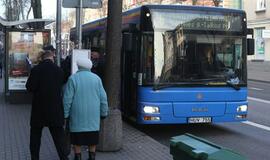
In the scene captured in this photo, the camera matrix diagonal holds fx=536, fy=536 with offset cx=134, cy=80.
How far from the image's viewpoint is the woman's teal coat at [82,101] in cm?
700

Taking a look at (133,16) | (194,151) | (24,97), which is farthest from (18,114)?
(194,151)

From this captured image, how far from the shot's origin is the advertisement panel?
15691mm

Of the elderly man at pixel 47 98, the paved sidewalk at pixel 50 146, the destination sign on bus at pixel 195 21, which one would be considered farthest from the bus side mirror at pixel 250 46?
the elderly man at pixel 47 98

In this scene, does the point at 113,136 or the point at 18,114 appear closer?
the point at 113,136

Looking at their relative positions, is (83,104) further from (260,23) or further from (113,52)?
(260,23)

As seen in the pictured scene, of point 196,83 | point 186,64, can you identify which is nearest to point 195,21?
point 186,64

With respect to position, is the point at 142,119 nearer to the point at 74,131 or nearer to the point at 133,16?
the point at 133,16

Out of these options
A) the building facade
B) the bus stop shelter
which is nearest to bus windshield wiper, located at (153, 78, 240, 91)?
the bus stop shelter

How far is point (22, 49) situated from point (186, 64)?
682 cm

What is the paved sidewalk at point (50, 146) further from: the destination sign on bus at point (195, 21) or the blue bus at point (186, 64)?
the destination sign on bus at point (195, 21)

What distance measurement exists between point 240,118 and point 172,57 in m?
1.95

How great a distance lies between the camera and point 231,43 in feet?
36.1

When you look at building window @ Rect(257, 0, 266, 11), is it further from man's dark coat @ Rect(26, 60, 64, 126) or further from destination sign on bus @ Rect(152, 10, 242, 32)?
man's dark coat @ Rect(26, 60, 64, 126)

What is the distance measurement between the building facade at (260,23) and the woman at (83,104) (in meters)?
36.0
